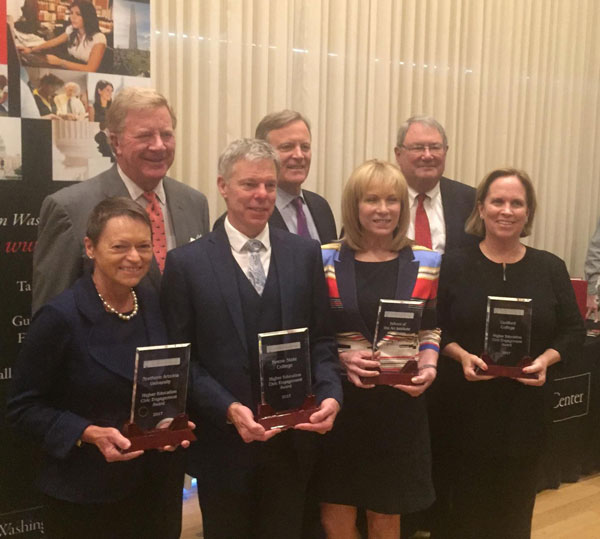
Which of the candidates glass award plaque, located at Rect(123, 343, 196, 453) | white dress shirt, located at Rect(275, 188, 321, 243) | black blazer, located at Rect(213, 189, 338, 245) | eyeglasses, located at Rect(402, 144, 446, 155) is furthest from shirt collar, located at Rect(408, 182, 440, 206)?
glass award plaque, located at Rect(123, 343, 196, 453)

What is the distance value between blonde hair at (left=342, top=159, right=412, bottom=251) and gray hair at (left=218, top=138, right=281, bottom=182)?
41 centimetres

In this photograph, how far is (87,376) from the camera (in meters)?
2.01

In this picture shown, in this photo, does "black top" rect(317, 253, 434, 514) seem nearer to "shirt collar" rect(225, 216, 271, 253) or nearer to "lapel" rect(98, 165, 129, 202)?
"shirt collar" rect(225, 216, 271, 253)

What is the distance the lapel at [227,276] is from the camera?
217 cm

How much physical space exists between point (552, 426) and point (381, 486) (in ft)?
6.95

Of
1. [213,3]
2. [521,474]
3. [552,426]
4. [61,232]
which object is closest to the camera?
[61,232]

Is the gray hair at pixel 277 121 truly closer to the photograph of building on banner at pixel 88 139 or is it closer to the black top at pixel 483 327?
the photograph of building on banner at pixel 88 139

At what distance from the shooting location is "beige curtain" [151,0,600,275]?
3977mm

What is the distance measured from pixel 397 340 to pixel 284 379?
0.49 m

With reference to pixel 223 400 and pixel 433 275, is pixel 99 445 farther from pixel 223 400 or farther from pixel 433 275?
pixel 433 275

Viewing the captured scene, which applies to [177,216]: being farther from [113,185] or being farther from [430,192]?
[430,192]

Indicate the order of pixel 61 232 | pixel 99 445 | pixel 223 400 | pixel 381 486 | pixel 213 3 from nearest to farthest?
pixel 99 445 → pixel 223 400 → pixel 61 232 → pixel 381 486 → pixel 213 3

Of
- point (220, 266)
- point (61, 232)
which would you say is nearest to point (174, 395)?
point (220, 266)

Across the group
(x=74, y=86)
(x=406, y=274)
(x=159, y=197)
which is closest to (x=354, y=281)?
(x=406, y=274)
